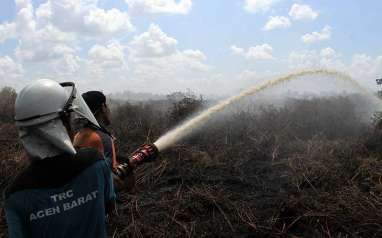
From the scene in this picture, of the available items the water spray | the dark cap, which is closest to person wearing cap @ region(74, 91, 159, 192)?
the dark cap

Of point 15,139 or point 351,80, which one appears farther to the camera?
point 351,80

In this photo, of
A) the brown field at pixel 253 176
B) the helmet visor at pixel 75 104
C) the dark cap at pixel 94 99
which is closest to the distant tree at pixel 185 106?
the brown field at pixel 253 176

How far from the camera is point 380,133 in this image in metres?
8.99

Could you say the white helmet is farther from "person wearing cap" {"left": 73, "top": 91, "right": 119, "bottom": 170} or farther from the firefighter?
"person wearing cap" {"left": 73, "top": 91, "right": 119, "bottom": 170}

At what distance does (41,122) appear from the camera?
179 centimetres

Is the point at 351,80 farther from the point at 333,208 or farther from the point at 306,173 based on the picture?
the point at 333,208

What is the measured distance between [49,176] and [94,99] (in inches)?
80.3

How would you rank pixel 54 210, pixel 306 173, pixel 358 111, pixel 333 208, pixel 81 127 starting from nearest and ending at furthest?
pixel 54 210 → pixel 81 127 → pixel 333 208 → pixel 306 173 → pixel 358 111

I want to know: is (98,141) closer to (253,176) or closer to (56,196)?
(56,196)

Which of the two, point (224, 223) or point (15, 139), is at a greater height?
point (15, 139)

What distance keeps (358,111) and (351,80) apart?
1.15 metres

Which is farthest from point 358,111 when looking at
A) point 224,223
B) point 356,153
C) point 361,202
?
point 224,223

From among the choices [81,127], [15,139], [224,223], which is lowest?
[224,223]

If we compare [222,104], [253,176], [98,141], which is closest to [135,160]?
[98,141]
